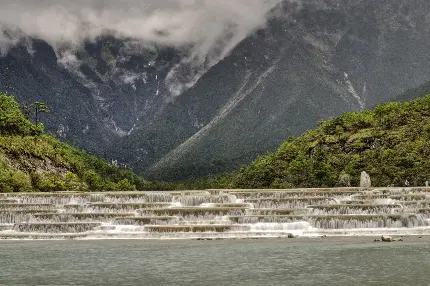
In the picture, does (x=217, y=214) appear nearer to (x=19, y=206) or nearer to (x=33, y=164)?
(x=19, y=206)

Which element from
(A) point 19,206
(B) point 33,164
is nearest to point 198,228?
(A) point 19,206

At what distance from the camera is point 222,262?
3173 centimetres

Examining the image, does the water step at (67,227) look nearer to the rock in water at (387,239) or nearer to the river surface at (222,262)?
the river surface at (222,262)

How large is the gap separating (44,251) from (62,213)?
13.6 meters

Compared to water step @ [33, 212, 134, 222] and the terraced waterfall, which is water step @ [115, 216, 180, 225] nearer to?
the terraced waterfall

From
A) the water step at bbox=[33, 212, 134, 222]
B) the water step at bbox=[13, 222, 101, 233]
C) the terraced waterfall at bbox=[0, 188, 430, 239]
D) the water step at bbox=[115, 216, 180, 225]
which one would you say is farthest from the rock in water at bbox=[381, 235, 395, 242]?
the water step at bbox=[13, 222, 101, 233]

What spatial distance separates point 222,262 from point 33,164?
81463mm

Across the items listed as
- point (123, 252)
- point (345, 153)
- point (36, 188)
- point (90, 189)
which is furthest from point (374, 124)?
point (123, 252)

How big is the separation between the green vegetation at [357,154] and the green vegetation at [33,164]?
27.2 m

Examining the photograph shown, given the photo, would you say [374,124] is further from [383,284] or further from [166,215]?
[383,284]

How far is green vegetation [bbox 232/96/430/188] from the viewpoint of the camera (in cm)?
9144

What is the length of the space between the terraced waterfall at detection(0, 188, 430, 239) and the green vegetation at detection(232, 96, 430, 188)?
31703mm

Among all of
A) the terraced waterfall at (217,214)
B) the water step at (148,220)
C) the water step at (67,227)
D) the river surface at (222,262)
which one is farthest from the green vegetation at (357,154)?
the river surface at (222,262)

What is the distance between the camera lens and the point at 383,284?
2438 centimetres
